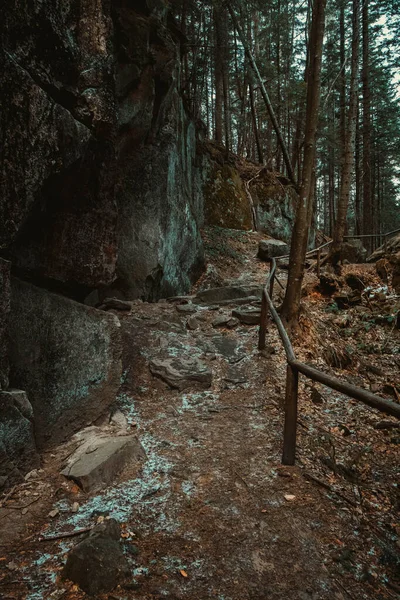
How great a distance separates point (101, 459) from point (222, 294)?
7.11 meters

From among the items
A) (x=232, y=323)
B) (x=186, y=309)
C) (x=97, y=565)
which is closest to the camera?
(x=97, y=565)

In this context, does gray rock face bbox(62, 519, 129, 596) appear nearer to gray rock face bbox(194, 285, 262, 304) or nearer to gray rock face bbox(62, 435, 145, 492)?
gray rock face bbox(62, 435, 145, 492)

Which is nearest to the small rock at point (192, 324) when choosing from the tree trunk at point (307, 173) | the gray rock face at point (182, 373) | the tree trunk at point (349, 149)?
the gray rock face at point (182, 373)

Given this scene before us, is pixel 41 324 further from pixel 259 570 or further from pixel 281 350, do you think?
pixel 281 350

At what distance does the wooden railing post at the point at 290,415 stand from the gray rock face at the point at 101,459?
4.89ft

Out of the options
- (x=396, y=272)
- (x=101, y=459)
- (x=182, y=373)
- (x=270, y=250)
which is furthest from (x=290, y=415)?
(x=270, y=250)

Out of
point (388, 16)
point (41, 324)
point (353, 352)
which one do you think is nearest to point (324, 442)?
point (41, 324)

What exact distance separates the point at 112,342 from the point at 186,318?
3.50 meters

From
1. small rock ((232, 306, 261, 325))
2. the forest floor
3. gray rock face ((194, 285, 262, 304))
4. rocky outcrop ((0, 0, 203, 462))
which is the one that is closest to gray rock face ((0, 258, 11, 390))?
rocky outcrop ((0, 0, 203, 462))

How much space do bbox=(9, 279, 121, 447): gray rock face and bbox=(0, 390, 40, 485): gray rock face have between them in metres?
0.37

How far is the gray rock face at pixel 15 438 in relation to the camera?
336 centimetres

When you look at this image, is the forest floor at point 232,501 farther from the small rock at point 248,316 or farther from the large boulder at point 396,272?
the large boulder at point 396,272

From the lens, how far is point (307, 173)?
23.5ft

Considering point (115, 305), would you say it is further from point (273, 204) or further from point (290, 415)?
point (273, 204)
